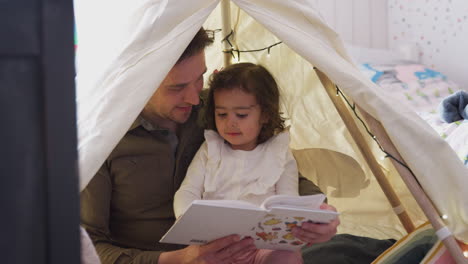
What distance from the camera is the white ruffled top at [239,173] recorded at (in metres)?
1.68

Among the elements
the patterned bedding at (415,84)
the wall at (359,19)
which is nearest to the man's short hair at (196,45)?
the patterned bedding at (415,84)

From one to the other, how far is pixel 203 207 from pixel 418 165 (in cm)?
57

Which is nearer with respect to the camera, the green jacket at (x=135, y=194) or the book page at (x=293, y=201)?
the book page at (x=293, y=201)

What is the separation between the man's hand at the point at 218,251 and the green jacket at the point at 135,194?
149 millimetres

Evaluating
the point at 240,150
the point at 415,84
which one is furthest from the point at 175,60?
the point at 415,84

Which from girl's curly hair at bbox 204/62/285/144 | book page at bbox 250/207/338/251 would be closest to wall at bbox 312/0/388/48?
girl's curly hair at bbox 204/62/285/144

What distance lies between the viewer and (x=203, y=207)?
1.21 meters

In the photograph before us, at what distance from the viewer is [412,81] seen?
11.5 ft

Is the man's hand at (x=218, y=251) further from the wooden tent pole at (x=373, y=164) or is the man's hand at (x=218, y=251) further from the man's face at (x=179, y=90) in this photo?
the wooden tent pole at (x=373, y=164)

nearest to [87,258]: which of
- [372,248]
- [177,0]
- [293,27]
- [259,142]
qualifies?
[177,0]

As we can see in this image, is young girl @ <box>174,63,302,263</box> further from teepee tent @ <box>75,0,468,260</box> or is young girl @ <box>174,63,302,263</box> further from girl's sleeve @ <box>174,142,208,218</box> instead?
teepee tent @ <box>75,0,468,260</box>

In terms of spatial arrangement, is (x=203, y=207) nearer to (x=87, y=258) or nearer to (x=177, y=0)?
(x=87, y=258)

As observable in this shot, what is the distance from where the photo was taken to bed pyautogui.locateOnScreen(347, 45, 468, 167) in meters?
2.93

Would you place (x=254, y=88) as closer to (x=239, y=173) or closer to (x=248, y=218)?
(x=239, y=173)
